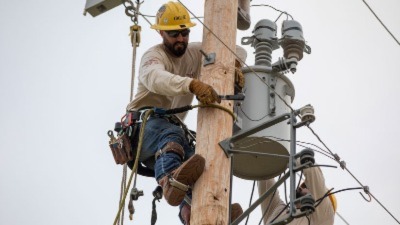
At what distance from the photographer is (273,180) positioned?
27.5ft

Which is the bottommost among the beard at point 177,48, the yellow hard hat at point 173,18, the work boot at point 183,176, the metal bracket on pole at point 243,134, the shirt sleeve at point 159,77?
the work boot at point 183,176

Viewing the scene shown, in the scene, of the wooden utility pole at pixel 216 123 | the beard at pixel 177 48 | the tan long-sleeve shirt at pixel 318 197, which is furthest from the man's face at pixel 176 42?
the tan long-sleeve shirt at pixel 318 197

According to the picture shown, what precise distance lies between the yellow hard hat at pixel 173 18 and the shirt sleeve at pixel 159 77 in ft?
0.82

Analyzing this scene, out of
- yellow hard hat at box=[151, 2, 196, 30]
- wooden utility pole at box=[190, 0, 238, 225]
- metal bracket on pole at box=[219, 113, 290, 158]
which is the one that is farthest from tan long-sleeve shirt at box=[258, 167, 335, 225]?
yellow hard hat at box=[151, 2, 196, 30]

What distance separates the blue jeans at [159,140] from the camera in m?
6.56

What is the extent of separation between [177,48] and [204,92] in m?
0.97

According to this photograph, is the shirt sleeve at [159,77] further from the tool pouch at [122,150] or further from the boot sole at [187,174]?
the boot sole at [187,174]

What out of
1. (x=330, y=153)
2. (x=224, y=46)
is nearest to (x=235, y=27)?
(x=224, y=46)

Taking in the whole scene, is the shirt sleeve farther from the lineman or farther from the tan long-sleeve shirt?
the tan long-sleeve shirt

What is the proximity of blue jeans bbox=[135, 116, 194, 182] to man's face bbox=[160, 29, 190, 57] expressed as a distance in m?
0.58

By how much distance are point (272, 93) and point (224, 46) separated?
73 centimetres

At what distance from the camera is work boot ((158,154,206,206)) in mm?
5988

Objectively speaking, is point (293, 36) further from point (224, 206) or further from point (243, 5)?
point (224, 206)

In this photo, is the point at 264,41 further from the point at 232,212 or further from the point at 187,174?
the point at 187,174
